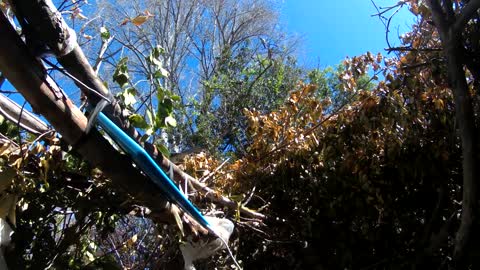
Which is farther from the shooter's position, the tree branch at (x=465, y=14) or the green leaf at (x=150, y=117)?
the green leaf at (x=150, y=117)

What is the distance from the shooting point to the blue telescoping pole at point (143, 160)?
1.91 metres

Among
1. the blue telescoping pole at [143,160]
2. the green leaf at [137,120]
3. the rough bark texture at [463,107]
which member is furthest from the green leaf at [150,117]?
the rough bark texture at [463,107]

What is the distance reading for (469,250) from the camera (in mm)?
2578

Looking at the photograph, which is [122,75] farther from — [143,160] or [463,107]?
[463,107]

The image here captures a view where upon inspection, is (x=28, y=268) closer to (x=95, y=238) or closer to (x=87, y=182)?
(x=87, y=182)

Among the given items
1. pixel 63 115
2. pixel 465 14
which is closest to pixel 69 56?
pixel 63 115

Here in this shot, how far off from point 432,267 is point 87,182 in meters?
2.11

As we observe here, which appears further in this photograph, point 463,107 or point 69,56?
point 463,107

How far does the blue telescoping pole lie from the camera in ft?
6.26

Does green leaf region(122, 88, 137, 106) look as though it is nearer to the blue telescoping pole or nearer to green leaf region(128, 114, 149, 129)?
green leaf region(128, 114, 149, 129)

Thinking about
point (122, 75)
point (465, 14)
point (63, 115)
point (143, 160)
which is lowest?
point (465, 14)

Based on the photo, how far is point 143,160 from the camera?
200 centimetres

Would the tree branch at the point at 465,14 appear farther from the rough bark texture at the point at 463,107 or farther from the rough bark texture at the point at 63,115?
the rough bark texture at the point at 63,115

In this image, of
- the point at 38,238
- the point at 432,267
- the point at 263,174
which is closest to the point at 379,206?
the point at 432,267
